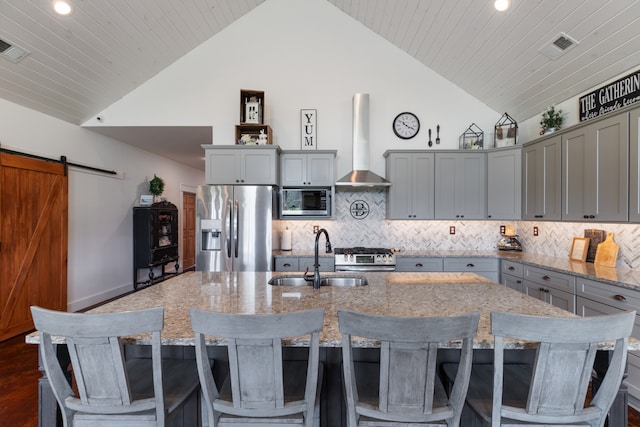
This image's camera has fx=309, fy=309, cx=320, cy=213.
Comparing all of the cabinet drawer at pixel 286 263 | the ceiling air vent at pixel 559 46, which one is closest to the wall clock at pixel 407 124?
the ceiling air vent at pixel 559 46

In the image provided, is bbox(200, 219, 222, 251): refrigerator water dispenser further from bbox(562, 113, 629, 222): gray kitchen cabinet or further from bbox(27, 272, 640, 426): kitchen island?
bbox(562, 113, 629, 222): gray kitchen cabinet

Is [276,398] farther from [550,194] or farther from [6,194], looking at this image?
[6,194]

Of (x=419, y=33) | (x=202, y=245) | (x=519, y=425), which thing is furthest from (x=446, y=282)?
(x=419, y=33)

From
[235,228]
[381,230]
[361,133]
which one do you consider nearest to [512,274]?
[381,230]

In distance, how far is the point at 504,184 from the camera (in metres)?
4.04

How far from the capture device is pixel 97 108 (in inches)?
171

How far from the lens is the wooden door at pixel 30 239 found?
138 inches

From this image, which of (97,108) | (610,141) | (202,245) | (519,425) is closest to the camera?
(519,425)

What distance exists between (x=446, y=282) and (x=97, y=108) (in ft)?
16.3

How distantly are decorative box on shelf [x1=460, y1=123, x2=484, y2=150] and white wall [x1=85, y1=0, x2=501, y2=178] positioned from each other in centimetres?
12

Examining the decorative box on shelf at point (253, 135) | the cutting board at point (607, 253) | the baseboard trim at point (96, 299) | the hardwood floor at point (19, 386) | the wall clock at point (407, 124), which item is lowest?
the hardwood floor at point (19, 386)

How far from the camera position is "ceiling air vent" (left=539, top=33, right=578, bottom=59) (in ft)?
9.41

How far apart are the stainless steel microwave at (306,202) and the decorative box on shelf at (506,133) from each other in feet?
7.83

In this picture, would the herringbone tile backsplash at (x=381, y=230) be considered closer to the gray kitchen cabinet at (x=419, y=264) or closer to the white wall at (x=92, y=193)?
the gray kitchen cabinet at (x=419, y=264)
